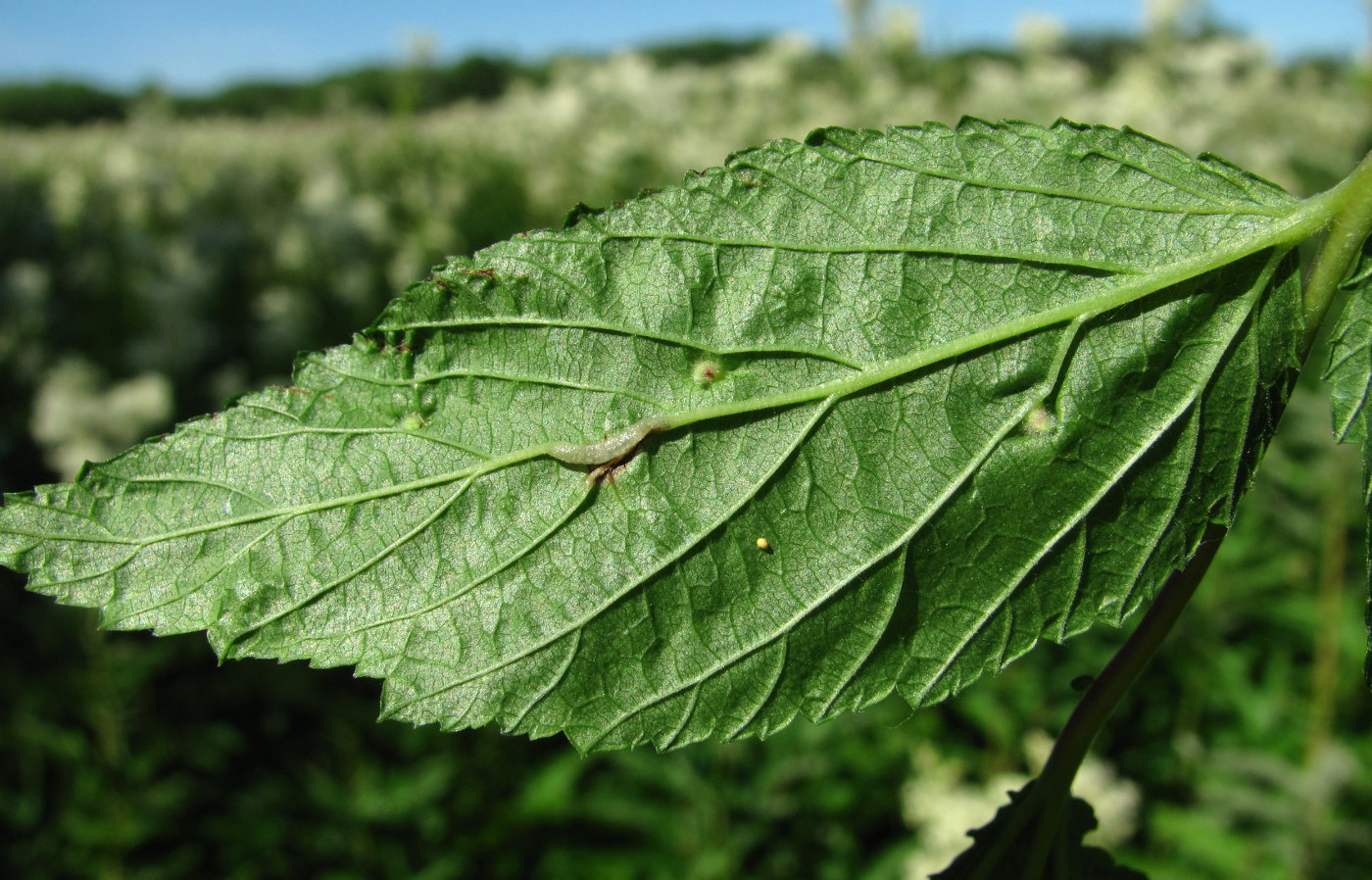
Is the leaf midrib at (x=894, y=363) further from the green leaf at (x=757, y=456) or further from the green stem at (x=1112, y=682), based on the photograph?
the green stem at (x=1112, y=682)

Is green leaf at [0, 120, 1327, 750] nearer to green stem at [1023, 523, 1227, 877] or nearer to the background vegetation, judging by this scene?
green stem at [1023, 523, 1227, 877]

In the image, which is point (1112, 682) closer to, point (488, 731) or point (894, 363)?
point (894, 363)

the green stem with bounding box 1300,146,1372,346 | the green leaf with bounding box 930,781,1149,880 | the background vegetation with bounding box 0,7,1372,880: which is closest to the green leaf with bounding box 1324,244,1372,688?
the green stem with bounding box 1300,146,1372,346

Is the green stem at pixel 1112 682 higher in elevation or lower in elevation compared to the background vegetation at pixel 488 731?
lower

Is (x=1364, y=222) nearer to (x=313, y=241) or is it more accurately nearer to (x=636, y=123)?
(x=313, y=241)

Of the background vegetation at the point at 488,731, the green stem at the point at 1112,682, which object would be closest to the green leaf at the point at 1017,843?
the green stem at the point at 1112,682

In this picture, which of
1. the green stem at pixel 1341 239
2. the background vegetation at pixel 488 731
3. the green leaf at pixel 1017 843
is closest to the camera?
the green stem at pixel 1341 239
